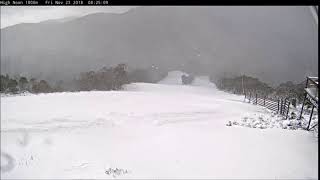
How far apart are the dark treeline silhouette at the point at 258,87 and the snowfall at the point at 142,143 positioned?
6244 mm

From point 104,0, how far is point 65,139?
7796 mm

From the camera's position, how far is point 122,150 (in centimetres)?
1161

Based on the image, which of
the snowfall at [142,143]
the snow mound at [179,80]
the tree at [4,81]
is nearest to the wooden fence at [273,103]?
the snowfall at [142,143]

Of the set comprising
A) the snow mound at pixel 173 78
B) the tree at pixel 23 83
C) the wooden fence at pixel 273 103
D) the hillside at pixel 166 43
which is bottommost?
the snow mound at pixel 173 78

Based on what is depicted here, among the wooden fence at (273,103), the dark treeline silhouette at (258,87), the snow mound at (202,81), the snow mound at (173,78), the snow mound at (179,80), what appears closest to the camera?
the wooden fence at (273,103)

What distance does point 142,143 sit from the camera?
1240 cm

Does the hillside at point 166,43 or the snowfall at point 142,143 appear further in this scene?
the hillside at point 166,43

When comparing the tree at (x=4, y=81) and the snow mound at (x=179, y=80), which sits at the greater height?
the tree at (x=4, y=81)

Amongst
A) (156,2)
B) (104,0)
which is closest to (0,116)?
(104,0)

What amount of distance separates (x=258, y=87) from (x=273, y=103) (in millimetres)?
3783

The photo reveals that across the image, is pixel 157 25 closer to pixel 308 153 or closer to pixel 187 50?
pixel 187 50

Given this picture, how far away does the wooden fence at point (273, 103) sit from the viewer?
20236mm

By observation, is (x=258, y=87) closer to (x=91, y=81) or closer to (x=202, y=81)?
(x=202, y=81)

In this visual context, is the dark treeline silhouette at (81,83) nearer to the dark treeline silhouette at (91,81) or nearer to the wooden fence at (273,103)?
the dark treeline silhouette at (91,81)
